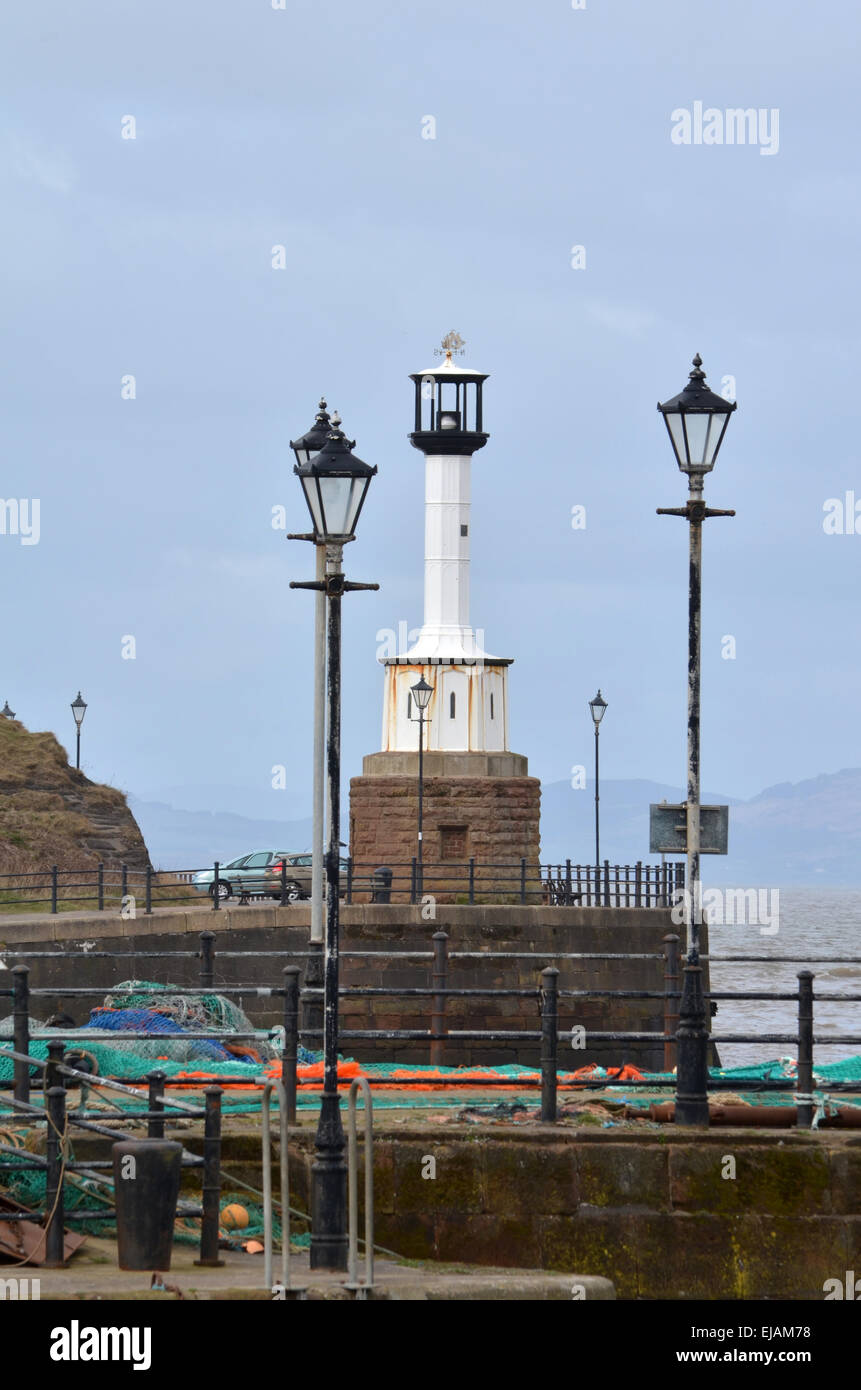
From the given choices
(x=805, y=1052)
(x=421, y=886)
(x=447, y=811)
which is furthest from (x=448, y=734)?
(x=805, y=1052)

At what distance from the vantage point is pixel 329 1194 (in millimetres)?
12141

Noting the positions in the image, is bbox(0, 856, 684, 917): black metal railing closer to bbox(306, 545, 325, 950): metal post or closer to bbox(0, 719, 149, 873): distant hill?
bbox(0, 719, 149, 873): distant hill

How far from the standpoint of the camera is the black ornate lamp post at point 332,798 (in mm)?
12102

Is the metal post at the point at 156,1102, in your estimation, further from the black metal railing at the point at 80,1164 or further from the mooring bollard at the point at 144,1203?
the mooring bollard at the point at 144,1203

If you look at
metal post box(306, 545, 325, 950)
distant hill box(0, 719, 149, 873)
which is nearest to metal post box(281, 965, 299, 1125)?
metal post box(306, 545, 325, 950)

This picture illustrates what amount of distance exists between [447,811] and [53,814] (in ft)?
31.0

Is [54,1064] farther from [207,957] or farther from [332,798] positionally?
[207,957]

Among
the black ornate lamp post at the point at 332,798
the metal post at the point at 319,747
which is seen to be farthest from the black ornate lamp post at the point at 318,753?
the black ornate lamp post at the point at 332,798

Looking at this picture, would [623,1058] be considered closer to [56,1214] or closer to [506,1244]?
[506,1244]

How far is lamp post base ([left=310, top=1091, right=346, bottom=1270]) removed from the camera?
12055mm

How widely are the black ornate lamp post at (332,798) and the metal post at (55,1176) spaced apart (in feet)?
4.49

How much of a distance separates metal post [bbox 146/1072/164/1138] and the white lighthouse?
107 ft
